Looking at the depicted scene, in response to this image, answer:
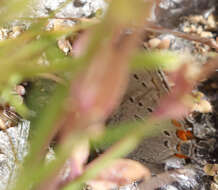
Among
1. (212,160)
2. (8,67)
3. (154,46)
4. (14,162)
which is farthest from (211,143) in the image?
(8,67)

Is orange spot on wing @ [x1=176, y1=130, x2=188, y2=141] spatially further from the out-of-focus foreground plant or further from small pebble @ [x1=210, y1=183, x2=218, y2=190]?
the out-of-focus foreground plant

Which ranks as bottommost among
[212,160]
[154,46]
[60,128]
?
[212,160]

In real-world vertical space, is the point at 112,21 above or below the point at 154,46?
above

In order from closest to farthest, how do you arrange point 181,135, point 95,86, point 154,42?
point 95,86 → point 181,135 → point 154,42

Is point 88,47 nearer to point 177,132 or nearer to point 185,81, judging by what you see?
point 185,81

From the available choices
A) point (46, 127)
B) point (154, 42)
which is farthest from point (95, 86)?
point (154, 42)

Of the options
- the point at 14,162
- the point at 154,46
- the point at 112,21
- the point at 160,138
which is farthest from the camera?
the point at 154,46

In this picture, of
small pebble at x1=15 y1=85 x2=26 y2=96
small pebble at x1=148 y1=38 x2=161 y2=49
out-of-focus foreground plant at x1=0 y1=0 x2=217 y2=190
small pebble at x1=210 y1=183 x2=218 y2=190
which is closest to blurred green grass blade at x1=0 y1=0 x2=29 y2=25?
out-of-focus foreground plant at x1=0 y1=0 x2=217 y2=190

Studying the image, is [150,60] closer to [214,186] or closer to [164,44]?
[214,186]

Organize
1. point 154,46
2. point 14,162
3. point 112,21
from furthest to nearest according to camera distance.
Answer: point 154,46
point 14,162
point 112,21

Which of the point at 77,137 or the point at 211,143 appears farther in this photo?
the point at 211,143
